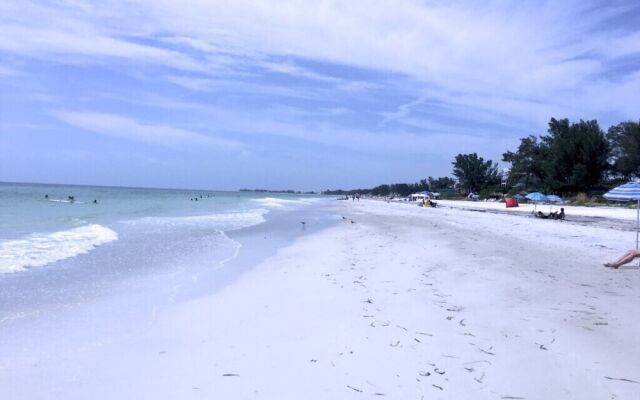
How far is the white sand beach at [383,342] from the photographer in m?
4.12

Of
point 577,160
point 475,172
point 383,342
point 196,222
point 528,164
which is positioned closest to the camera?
point 383,342

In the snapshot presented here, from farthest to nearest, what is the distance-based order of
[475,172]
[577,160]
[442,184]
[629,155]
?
1. [442,184]
2. [475,172]
3. [577,160]
4. [629,155]

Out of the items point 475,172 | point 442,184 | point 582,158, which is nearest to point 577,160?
point 582,158

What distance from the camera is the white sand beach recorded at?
13.5 feet

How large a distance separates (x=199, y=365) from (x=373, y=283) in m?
4.53

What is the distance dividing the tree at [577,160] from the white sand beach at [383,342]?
4895cm

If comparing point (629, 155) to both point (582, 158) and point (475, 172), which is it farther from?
point (475, 172)

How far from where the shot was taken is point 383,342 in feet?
17.2

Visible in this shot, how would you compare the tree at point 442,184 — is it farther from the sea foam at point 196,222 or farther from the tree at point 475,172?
the sea foam at point 196,222

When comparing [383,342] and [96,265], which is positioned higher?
[383,342]

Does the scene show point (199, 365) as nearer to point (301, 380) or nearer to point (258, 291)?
point (301, 380)

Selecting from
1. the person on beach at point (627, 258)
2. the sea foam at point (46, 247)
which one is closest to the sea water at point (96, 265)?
the sea foam at point (46, 247)

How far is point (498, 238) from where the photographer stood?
17.0 meters

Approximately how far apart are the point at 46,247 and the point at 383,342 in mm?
12189
